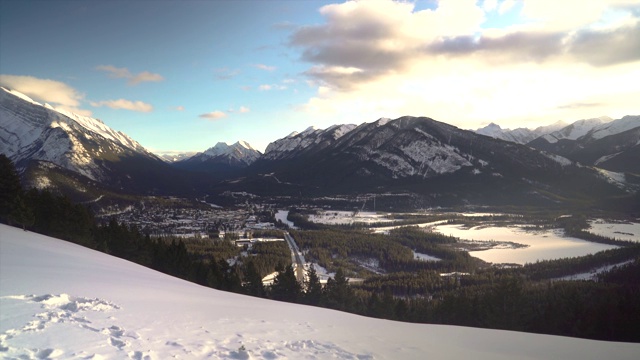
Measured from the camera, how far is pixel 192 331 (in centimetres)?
1195

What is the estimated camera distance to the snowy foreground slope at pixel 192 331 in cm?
969

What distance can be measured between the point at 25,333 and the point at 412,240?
178m

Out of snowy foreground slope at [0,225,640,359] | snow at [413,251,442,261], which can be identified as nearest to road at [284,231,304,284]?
snow at [413,251,442,261]

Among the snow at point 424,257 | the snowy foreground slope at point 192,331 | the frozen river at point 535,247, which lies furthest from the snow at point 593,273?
the snowy foreground slope at point 192,331

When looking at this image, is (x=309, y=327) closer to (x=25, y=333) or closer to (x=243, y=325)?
(x=243, y=325)

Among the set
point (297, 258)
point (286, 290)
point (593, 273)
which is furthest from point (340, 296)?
point (593, 273)

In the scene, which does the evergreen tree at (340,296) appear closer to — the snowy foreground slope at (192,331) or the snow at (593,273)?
the snowy foreground slope at (192,331)

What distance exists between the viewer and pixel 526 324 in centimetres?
4000

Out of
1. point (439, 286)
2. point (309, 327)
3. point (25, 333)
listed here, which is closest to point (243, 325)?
point (309, 327)

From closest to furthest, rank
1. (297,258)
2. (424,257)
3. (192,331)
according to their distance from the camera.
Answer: (192,331), (297,258), (424,257)

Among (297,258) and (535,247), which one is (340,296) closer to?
(297,258)

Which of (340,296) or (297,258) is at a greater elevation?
(340,296)

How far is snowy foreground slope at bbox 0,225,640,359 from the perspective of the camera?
9.69m

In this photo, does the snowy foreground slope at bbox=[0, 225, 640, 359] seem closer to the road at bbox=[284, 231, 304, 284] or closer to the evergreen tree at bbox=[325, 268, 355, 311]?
the evergreen tree at bbox=[325, 268, 355, 311]
